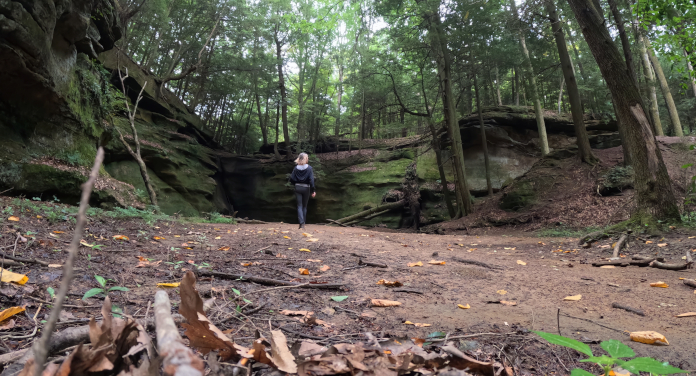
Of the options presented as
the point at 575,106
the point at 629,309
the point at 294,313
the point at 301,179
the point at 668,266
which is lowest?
the point at 668,266

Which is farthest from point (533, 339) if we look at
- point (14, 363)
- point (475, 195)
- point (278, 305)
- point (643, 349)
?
point (475, 195)

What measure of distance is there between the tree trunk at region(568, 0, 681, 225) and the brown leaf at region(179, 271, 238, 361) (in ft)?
23.1

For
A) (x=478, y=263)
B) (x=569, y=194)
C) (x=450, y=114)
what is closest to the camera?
(x=478, y=263)

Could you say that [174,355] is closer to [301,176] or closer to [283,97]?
[301,176]

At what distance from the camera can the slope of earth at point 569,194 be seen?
9531 mm

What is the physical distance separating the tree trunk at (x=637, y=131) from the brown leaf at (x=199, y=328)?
7.04m

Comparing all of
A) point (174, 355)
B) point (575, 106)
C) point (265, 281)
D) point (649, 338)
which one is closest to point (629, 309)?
point (649, 338)

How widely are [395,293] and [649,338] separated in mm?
1585

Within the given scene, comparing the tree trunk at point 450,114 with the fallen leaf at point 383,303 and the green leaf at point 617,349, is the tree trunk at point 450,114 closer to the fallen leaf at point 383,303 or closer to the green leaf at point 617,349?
the fallen leaf at point 383,303

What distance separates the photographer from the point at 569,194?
11.1 m

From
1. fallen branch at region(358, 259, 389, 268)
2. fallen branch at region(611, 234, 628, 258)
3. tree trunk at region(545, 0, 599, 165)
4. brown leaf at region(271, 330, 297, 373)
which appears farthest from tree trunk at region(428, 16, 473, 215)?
brown leaf at region(271, 330, 297, 373)

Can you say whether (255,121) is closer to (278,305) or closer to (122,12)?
(122,12)

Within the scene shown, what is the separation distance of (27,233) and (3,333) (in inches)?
106

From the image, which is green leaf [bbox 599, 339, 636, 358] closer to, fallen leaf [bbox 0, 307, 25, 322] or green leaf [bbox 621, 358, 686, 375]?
green leaf [bbox 621, 358, 686, 375]
